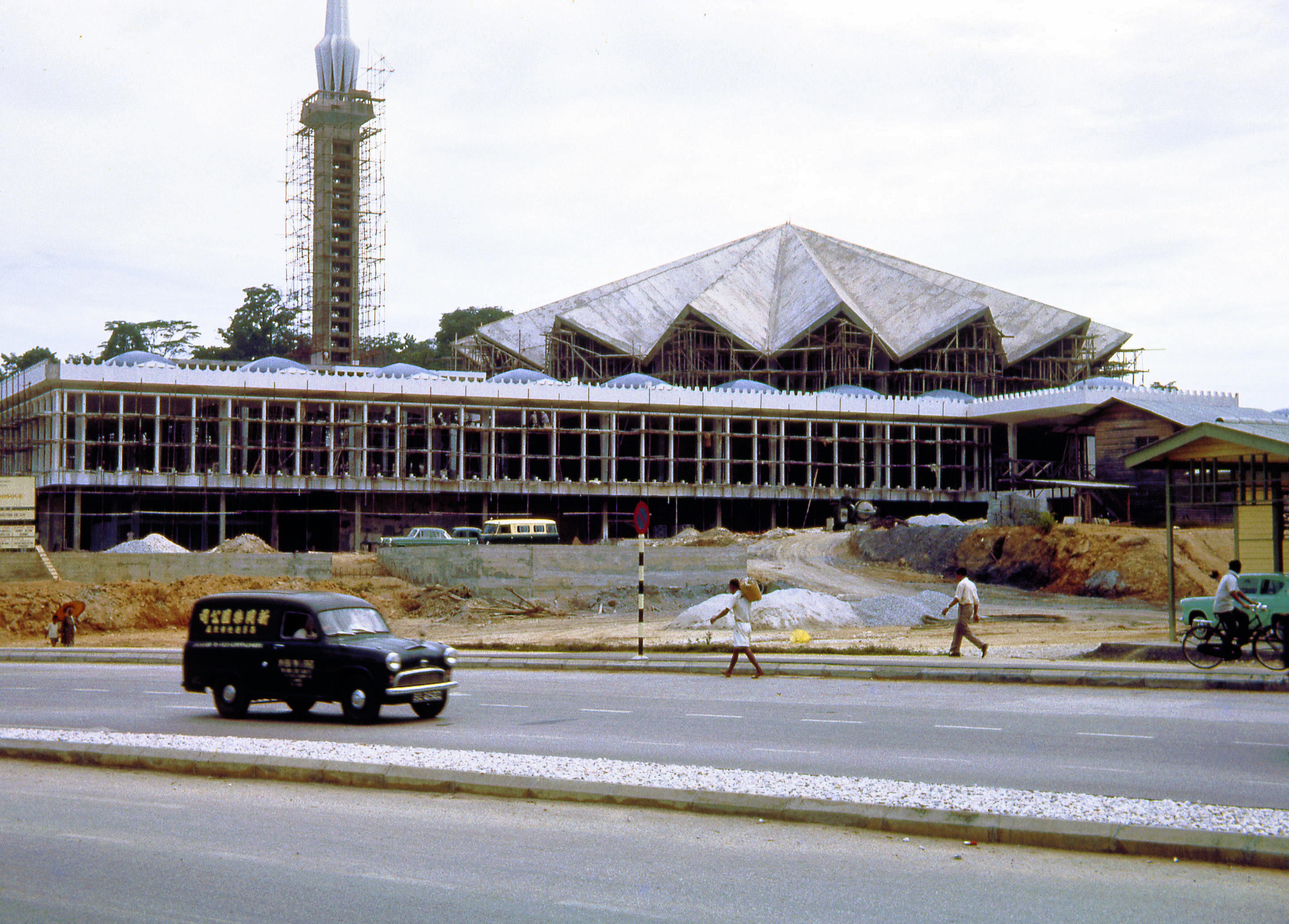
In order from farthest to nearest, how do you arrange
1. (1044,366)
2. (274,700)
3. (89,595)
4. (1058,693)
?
(1044,366) < (89,595) < (1058,693) < (274,700)

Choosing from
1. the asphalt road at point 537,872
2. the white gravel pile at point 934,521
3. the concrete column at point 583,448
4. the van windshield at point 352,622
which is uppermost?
→ the concrete column at point 583,448

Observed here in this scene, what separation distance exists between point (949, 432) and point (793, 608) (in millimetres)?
46815

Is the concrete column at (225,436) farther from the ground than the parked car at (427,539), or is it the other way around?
the concrete column at (225,436)

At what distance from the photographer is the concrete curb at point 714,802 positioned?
25.7 ft

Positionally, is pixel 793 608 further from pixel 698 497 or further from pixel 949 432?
pixel 949 432

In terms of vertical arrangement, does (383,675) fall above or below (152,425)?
Answer: below

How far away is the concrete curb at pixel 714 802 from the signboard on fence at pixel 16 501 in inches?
1339

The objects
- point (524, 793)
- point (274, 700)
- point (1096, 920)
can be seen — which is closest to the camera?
point (1096, 920)

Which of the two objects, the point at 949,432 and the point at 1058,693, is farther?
the point at 949,432

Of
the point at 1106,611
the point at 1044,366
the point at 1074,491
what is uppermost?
the point at 1044,366

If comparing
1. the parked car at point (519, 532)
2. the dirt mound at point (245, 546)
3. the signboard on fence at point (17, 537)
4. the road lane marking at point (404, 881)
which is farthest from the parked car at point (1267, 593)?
the dirt mound at point (245, 546)

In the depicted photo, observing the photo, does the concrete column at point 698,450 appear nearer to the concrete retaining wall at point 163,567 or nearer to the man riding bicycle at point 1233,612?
the concrete retaining wall at point 163,567

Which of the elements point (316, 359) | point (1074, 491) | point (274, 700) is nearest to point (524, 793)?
point (274, 700)

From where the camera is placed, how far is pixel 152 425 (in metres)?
67.6
